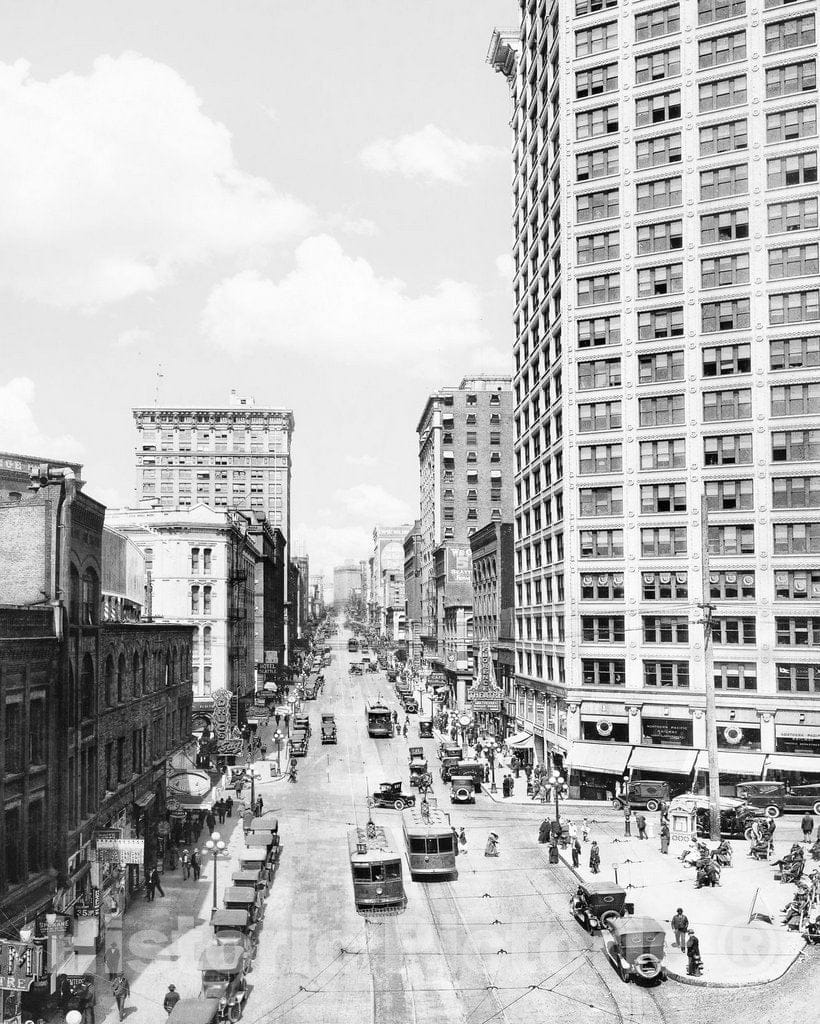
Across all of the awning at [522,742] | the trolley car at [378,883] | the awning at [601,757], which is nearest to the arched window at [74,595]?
the trolley car at [378,883]

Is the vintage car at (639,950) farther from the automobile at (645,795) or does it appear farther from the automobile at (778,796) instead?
the automobile at (645,795)

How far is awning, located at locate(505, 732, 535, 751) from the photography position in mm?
73375

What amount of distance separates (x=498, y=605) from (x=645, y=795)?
133ft

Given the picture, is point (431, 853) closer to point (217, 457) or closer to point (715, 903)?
point (715, 903)

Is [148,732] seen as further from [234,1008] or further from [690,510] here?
[690,510]

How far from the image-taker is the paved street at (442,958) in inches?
1070

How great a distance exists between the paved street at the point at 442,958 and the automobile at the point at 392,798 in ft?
26.5

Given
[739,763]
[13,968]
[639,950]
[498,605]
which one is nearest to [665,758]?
[739,763]

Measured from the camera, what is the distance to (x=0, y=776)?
26203mm

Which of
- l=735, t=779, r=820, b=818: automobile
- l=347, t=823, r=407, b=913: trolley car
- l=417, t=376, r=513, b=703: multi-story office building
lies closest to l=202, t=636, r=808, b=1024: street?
l=347, t=823, r=407, b=913: trolley car

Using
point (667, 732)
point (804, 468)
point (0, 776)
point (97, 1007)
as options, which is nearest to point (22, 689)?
point (0, 776)

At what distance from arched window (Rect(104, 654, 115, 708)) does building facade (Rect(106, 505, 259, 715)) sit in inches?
1834

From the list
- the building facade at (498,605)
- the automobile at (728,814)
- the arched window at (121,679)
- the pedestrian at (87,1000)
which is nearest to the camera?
the pedestrian at (87,1000)

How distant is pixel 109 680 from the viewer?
39.2 metres
